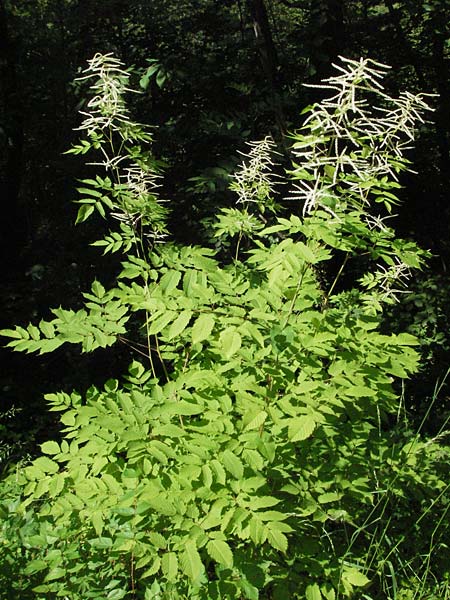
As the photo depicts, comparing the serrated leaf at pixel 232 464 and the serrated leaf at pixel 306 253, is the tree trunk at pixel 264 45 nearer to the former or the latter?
the serrated leaf at pixel 306 253

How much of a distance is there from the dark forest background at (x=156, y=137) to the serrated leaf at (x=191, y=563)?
8.92 ft

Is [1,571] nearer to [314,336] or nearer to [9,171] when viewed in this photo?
[314,336]

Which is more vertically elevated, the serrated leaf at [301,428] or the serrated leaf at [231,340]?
the serrated leaf at [231,340]

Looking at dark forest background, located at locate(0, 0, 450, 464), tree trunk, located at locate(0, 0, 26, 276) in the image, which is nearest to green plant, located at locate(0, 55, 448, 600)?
dark forest background, located at locate(0, 0, 450, 464)

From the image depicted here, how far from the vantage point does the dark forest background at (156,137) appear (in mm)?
4598

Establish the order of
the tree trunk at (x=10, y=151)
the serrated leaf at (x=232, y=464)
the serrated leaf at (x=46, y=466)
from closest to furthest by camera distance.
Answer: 1. the serrated leaf at (x=232, y=464)
2. the serrated leaf at (x=46, y=466)
3. the tree trunk at (x=10, y=151)

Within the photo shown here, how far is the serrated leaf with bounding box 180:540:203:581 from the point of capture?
62.8 inches

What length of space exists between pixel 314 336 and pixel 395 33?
5.61 meters

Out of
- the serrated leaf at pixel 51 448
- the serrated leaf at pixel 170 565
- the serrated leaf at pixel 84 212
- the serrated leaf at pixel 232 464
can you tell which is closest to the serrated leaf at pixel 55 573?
the serrated leaf at pixel 170 565

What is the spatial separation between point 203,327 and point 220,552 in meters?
0.63

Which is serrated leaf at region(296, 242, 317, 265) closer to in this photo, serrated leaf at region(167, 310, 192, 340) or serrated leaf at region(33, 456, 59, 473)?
serrated leaf at region(167, 310, 192, 340)

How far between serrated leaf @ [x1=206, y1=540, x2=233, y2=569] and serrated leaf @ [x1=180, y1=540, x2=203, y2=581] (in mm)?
43

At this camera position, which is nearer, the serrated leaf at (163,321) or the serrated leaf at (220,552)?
the serrated leaf at (220,552)

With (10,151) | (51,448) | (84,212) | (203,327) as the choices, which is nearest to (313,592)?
(203,327)
